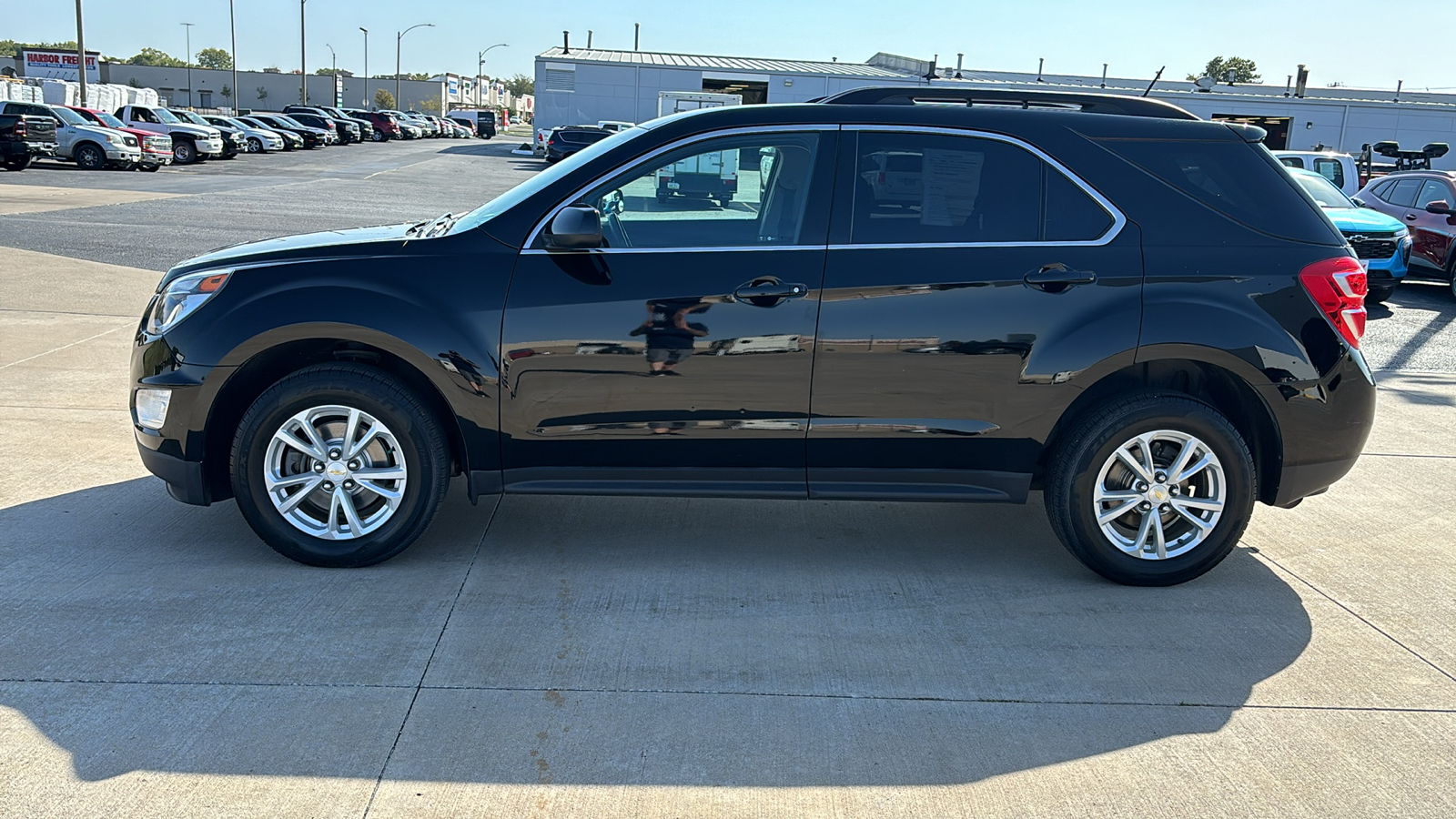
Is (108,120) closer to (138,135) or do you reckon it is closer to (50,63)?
(138,135)

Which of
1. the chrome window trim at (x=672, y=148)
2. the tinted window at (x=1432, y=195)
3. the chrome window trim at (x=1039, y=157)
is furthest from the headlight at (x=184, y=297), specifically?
the tinted window at (x=1432, y=195)

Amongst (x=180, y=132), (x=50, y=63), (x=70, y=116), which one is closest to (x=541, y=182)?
(x=70, y=116)

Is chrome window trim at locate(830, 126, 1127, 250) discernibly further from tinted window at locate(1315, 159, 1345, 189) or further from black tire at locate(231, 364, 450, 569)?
tinted window at locate(1315, 159, 1345, 189)

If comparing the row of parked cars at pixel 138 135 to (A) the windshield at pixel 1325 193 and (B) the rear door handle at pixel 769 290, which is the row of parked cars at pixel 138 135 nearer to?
(A) the windshield at pixel 1325 193

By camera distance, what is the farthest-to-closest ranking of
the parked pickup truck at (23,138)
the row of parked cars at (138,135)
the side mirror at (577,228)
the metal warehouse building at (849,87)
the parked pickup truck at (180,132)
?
1. the metal warehouse building at (849,87)
2. the parked pickup truck at (180,132)
3. the row of parked cars at (138,135)
4. the parked pickup truck at (23,138)
5. the side mirror at (577,228)

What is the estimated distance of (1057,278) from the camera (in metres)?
4.53

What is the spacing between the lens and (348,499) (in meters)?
4.64

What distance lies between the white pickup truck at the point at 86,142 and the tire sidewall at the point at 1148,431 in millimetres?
32424

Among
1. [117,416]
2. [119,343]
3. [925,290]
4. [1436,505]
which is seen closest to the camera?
[925,290]

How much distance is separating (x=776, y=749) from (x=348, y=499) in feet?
7.03

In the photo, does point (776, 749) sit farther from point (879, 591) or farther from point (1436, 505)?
point (1436, 505)

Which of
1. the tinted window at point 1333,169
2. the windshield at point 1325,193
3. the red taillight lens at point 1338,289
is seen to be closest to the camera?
the red taillight lens at point 1338,289

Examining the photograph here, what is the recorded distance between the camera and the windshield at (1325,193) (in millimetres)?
14656

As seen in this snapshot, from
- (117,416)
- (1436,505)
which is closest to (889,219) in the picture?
(1436,505)
